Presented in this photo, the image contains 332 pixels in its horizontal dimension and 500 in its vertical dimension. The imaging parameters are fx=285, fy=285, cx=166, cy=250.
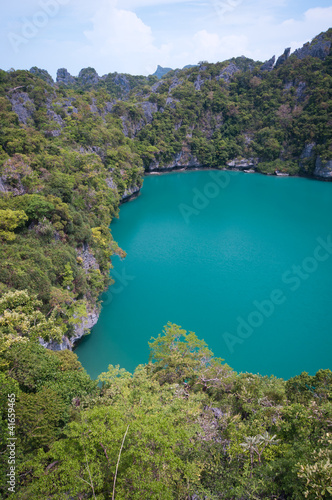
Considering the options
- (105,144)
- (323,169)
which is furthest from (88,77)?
(323,169)

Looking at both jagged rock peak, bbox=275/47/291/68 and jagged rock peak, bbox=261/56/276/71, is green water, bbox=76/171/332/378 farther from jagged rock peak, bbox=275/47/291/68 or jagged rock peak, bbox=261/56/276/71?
jagged rock peak, bbox=261/56/276/71

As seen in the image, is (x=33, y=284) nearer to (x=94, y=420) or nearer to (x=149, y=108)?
(x=94, y=420)

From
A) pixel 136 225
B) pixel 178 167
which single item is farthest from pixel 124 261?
pixel 178 167

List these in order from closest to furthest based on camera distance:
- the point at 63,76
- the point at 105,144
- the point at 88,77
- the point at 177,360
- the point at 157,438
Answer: the point at 157,438 → the point at 177,360 → the point at 105,144 → the point at 63,76 → the point at 88,77

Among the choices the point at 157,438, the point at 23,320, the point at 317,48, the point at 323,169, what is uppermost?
the point at 317,48

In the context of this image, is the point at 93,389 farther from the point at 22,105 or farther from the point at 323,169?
the point at 323,169

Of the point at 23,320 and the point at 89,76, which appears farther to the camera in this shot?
the point at 89,76
